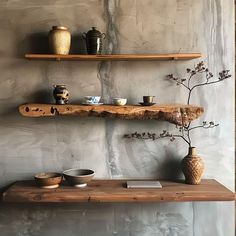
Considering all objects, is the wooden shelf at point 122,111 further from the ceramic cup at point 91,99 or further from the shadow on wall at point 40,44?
the shadow on wall at point 40,44

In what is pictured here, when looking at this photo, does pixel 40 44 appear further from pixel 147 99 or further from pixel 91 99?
pixel 147 99

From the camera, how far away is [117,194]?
184cm

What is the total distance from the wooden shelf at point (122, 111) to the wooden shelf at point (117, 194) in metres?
0.42

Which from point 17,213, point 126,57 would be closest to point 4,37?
point 126,57

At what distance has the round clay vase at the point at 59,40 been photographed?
1.97 m

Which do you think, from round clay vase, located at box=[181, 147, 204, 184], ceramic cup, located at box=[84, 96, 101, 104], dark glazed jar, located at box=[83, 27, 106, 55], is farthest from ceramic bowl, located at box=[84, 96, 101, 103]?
round clay vase, located at box=[181, 147, 204, 184]

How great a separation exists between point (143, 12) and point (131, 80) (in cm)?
47

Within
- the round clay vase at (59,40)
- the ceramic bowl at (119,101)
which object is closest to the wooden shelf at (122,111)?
the ceramic bowl at (119,101)

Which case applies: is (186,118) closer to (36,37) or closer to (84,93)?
(84,93)

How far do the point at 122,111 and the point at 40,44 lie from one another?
74 centimetres

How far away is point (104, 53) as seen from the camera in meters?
2.13

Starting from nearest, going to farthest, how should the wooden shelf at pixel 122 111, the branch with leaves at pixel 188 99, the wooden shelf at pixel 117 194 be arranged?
the wooden shelf at pixel 117 194
the wooden shelf at pixel 122 111
the branch with leaves at pixel 188 99

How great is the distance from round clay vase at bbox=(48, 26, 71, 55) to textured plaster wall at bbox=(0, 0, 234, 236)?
161 millimetres

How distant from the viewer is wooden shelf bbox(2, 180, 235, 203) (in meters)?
1.81
